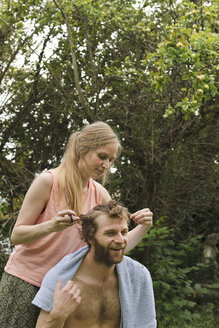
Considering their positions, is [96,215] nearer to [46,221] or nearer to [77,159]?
[46,221]

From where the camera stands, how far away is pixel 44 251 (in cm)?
246

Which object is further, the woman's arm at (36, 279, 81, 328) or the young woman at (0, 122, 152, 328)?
the young woman at (0, 122, 152, 328)

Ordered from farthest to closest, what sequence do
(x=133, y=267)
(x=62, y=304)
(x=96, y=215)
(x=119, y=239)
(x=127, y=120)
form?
1. (x=127, y=120)
2. (x=133, y=267)
3. (x=96, y=215)
4. (x=119, y=239)
5. (x=62, y=304)

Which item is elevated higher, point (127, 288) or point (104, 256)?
point (104, 256)

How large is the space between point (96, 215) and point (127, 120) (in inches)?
170

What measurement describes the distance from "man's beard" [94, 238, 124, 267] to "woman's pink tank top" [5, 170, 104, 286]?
0.19m

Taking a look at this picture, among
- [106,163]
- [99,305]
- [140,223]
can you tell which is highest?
[106,163]

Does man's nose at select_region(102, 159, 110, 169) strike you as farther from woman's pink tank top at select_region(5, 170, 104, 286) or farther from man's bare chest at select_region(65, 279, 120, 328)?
man's bare chest at select_region(65, 279, 120, 328)

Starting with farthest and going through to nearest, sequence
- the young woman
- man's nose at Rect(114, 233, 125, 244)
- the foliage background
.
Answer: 1. the foliage background
2. the young woman
3. man's nose at Rect(114, 233, 125, 244)

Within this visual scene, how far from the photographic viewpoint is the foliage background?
6.16 m

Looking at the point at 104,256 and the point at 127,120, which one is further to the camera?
the point at 127,120

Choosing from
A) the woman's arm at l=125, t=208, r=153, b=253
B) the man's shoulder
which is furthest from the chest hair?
the woman's arm at l=125, t=208, r=153, b=253

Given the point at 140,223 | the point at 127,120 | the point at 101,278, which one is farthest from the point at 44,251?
the point at 127,120

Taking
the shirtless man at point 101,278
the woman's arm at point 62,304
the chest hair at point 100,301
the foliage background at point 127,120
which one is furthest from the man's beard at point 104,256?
the foliage background at point 127,120
